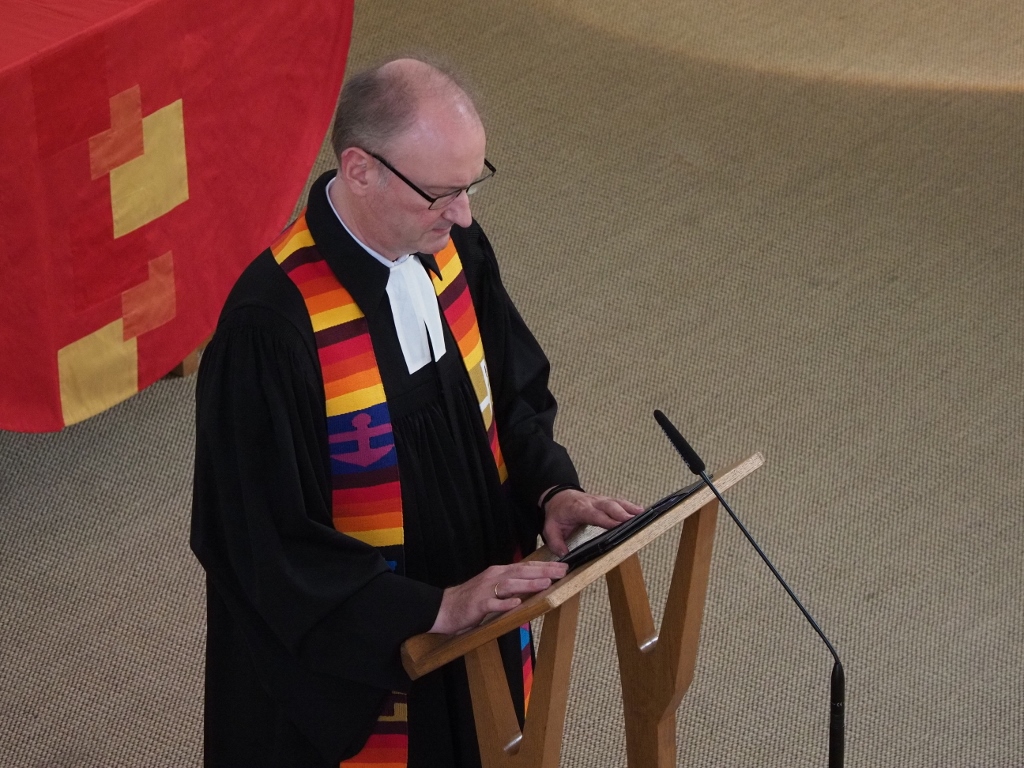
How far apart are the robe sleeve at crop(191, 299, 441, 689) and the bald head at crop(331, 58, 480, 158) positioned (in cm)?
25

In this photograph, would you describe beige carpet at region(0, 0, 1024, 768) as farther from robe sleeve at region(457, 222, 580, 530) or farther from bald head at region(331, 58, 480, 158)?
bald head at region(331, 58, 480, 158)

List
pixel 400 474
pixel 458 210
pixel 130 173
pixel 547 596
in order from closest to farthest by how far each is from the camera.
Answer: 1. pixel 547 596
2. pixel 458 210
3. pixel 400 474
4. pixel 130 173

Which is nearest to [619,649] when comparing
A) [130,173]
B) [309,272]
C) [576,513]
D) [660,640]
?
[660,640]

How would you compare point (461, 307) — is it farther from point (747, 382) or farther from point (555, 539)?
point (747, 382)

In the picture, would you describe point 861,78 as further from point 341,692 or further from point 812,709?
point 341,692

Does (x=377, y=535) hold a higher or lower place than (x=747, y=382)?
higher

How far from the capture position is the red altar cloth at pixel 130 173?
8.52ft

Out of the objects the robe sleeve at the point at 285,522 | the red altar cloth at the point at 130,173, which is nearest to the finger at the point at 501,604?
the robe sleeve at the point at 285,522

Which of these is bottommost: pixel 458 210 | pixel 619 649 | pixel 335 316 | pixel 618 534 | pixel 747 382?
pixel 747 382

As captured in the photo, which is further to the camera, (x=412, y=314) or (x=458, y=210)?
(x=412, y=314)

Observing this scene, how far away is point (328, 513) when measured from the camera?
169cm

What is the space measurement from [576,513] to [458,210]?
457mm

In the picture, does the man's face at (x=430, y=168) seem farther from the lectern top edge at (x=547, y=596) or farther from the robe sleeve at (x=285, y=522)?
the lectern top edge at (x=547, y=596)

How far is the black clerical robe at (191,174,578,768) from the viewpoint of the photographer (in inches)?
63.3
